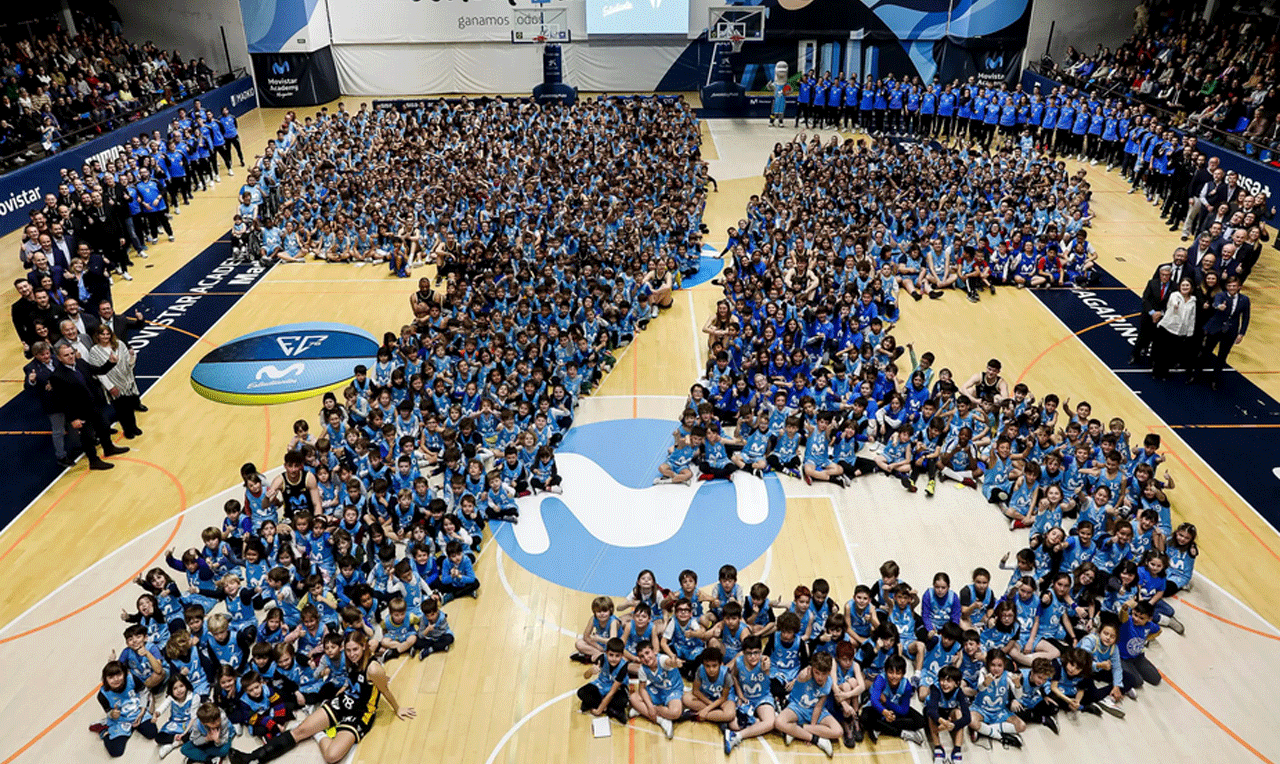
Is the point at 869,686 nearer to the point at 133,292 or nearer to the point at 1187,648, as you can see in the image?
the point at 1187,648

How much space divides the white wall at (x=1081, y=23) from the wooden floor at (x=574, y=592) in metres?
21.1

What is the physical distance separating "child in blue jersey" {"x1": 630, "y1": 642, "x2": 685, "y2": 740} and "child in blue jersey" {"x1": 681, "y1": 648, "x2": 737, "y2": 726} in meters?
0.12

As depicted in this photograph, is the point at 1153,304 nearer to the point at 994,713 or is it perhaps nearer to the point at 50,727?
the point at 994,713

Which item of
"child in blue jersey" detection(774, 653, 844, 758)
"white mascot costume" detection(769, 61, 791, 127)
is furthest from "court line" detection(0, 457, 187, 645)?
"white mascot costume" detection(769, 61, 791, 127)

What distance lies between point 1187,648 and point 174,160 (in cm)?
2243

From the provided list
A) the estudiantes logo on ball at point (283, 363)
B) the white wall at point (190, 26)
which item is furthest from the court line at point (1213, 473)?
→ the white wall at point (190, 26)

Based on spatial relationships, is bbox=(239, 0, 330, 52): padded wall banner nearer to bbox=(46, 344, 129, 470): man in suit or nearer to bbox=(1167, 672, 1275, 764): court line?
bbox=(46, 344, 129, 470): man in suit

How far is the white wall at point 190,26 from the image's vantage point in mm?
31797

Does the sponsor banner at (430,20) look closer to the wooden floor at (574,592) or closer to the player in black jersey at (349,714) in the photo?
the wooden floor at (574,592)

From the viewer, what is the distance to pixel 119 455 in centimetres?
1120

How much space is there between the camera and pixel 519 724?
7.20 m

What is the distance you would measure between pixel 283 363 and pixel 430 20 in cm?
2554

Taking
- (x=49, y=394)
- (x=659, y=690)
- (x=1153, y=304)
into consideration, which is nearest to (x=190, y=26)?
(x=49, y=394)

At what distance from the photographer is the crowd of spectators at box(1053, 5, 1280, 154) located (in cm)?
2091
